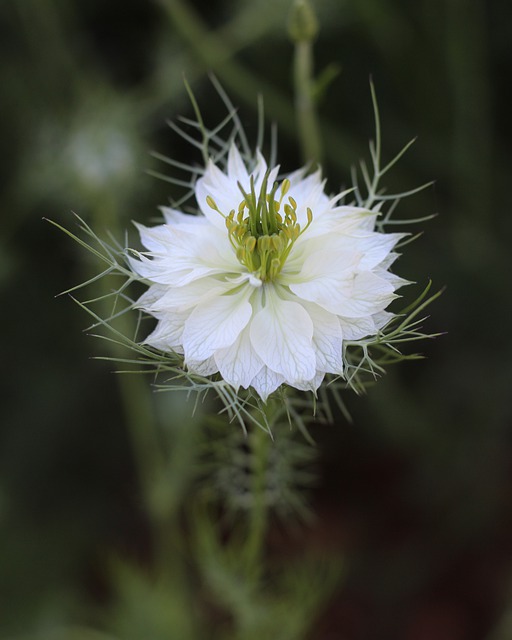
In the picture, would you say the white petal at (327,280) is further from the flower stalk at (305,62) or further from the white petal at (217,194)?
the flower stalk at (305,62)

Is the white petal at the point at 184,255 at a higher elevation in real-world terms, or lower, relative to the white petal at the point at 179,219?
lower

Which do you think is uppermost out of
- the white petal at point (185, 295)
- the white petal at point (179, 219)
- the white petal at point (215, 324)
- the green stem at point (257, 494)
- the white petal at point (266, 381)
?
the white petal at point (179, 219)

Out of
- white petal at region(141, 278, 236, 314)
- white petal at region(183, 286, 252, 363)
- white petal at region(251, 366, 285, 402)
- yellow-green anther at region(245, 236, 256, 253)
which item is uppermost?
yellow-green anther at region(245, 236, 256, 253)

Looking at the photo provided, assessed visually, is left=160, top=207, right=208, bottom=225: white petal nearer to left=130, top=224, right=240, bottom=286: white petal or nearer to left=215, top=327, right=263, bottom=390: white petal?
left=130, top=224, right=240, bottom=286: white petal

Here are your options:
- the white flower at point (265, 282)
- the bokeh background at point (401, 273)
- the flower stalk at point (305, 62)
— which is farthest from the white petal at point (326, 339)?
the bokeh background at point (401, 273)

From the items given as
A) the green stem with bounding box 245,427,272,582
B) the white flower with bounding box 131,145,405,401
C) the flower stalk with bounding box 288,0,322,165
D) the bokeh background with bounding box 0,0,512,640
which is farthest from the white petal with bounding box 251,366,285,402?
the bokeh background with bounding box 0,0,512,640

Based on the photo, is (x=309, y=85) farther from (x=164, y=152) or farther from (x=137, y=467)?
(x=137, y=467)
